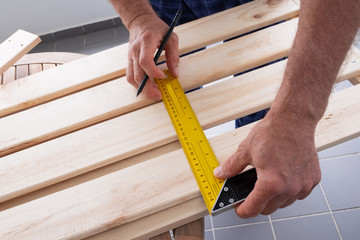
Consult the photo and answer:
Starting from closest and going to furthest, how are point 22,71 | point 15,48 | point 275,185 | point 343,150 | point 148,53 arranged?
point 275,185
point 148,53
point 15,48
point 22,71
point 343,150

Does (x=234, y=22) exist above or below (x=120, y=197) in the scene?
above

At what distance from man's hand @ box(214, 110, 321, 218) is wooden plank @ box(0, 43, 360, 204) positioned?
10.0 inches

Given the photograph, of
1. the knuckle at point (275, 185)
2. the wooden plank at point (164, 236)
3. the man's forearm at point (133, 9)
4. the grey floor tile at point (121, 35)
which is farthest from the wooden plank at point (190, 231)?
the grey floor tile at point (121, 35)

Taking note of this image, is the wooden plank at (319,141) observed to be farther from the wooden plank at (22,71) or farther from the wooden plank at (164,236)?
the wooden plank at (22,71)

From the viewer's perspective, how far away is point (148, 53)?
3.86 ft

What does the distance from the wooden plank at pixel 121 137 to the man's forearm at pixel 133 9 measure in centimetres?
43

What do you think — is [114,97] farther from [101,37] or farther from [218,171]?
[101,37]

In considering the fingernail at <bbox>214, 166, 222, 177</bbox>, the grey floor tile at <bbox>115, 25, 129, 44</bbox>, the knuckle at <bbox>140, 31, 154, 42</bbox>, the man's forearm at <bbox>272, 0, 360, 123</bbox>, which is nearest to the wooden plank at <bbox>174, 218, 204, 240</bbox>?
the fingernail at <bbox>214, 166, 222, 177</bbox>

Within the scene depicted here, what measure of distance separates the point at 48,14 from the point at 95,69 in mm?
2725

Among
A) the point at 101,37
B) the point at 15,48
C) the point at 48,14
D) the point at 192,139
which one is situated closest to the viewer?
the point at 192,139

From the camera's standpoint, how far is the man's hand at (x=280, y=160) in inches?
31.9

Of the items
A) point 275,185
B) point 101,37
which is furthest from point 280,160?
point 101,37

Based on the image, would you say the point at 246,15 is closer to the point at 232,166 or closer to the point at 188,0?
the point at 188,0

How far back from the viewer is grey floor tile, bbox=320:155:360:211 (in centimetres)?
202
